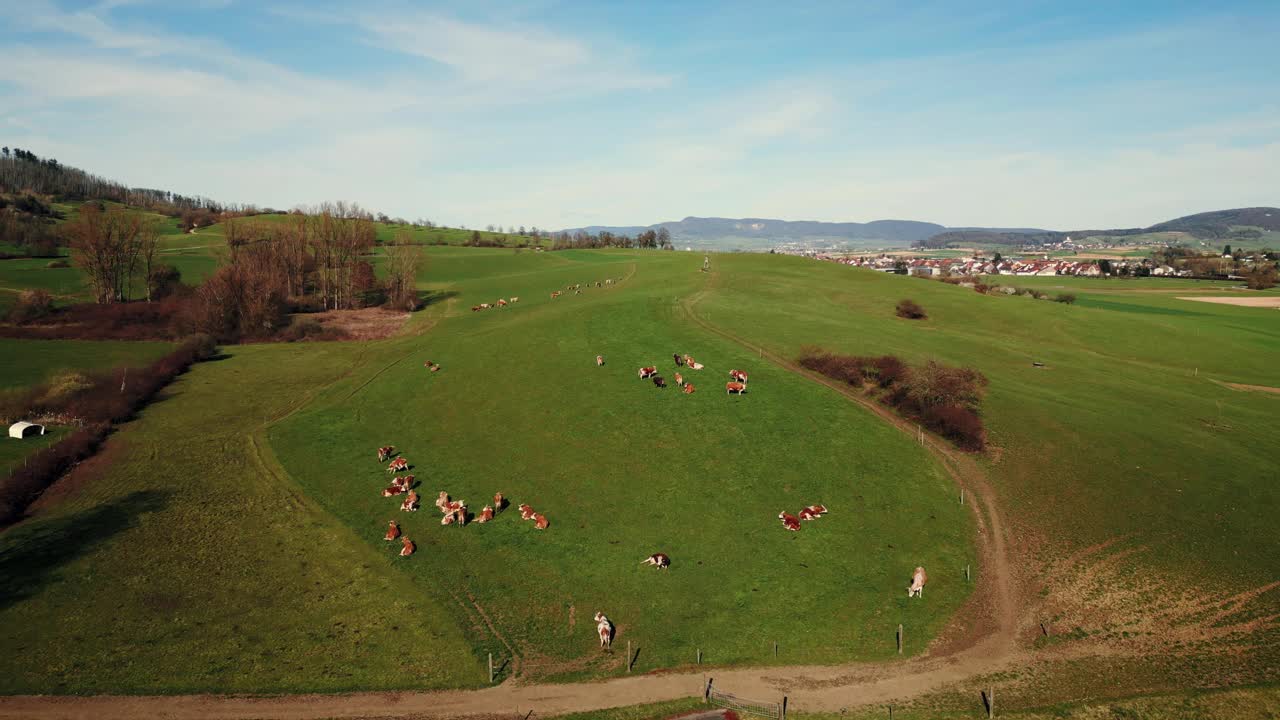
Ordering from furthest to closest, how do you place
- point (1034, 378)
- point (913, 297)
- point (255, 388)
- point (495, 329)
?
point (913, 297), point (495, 329), point (255, 388), point (1034, 378)

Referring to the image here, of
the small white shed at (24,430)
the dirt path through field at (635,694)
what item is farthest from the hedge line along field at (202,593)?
the small white shed at (24,430)

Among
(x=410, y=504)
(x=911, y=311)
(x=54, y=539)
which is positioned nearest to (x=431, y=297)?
(x=410, y=504)

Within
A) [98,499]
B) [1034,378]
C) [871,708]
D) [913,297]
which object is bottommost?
[871,708]

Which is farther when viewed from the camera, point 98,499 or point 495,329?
point 495,329

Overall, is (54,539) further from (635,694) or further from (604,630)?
(635,694)

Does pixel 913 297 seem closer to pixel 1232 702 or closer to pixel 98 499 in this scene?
→ pixel 1232 702

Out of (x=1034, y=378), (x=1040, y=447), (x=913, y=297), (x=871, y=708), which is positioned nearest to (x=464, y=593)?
(x=871, y=708)

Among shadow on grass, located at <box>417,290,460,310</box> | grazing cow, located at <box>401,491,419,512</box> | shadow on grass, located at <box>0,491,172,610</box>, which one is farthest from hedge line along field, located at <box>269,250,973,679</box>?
shadow on grass, located at <box>417,290,460,310</box>
